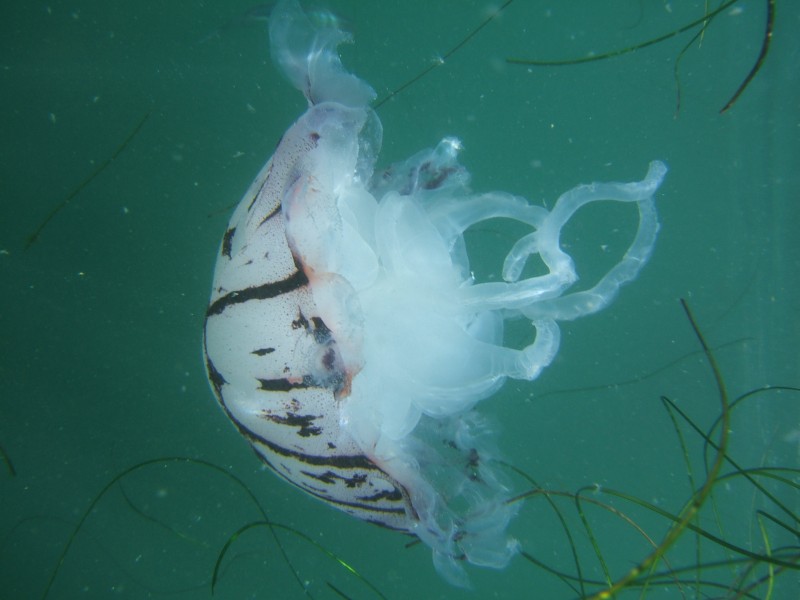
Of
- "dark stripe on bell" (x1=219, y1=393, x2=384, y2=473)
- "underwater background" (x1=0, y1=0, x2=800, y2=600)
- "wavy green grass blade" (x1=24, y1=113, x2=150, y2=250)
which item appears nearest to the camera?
"dark stripe on bell" (x1=219, y1=393, x2=384, y2=473)

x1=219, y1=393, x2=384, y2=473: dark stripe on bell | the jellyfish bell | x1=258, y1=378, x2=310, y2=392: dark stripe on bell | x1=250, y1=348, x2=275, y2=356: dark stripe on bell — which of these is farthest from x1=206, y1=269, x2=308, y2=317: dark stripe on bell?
x1=219, y1=393, x2=384, y2=473: dark stripe on bell

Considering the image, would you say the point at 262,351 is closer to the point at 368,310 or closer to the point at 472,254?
Result: the point at 368,310

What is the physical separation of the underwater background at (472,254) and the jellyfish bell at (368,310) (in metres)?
1.92

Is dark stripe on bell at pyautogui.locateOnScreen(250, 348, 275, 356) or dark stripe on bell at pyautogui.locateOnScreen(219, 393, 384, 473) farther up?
dark stripe on bell at pyautogui.locateOnScreen(250, 348, 275, 356)

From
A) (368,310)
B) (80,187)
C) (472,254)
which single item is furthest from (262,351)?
(80,187)

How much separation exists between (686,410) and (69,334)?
240 inches

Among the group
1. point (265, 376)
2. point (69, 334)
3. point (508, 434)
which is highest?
point (265, 376)

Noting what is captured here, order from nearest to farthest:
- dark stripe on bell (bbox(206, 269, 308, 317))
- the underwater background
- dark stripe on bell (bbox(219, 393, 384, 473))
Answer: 1. dark stripe on bell (bbox(206, 269, 308, 317))
2. dark stripe on bell (bbox(219, 393, 384, 473))
3. the underwater background

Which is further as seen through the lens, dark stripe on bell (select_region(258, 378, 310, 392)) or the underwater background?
the underwater background

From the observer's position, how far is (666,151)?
4.41 m

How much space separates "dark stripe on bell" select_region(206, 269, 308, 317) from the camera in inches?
72.5

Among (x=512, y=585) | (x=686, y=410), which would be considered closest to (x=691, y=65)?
(x=686, y=410)

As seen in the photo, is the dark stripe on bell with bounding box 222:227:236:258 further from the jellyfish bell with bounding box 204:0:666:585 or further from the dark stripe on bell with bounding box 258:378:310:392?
the dark stripe on bell with bounding box 258:378:310:392

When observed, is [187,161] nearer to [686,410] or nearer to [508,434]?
[508,434]
